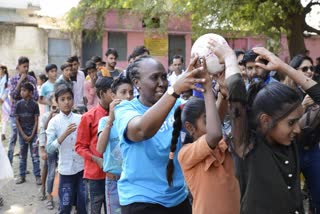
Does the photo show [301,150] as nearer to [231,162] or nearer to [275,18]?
[231,162]

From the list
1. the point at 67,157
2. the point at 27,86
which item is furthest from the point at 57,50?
the point at 67,157

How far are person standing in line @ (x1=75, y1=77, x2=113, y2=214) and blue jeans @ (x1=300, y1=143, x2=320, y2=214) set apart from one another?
1.77 m

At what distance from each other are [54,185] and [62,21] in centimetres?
1407

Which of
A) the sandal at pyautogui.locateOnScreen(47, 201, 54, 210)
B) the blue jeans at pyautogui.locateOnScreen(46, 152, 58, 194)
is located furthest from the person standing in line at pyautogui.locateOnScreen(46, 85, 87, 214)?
the sandal at pyautogui.locateOnScreen(47, 201, 54, 210)

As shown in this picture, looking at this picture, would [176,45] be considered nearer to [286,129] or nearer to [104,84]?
[104,84]

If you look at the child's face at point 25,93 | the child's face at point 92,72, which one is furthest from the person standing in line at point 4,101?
the child's face at point 25,93

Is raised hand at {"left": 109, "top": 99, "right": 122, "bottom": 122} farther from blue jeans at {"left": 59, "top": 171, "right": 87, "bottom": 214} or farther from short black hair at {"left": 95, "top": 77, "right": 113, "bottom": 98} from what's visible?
blue jeans at {"left": 59, "top": 171, "right": 87, "bottom": 214}

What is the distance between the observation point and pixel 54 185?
5770mm

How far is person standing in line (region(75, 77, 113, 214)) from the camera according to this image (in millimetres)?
4059

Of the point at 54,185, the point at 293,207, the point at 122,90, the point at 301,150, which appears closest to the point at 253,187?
the point at 293,207

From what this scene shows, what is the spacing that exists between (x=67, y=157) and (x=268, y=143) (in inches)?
116

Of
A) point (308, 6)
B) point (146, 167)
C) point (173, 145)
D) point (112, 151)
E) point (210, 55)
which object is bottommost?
point (112, 151)

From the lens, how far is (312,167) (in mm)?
3576

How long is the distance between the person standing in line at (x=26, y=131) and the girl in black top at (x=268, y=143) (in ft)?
16.5
